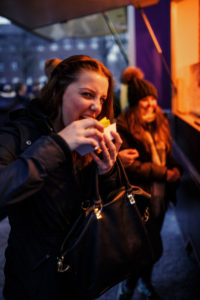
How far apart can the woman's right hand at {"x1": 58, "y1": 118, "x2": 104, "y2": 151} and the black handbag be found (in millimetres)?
264

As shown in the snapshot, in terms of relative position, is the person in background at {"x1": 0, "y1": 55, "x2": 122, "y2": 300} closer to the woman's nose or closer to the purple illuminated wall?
the woman's nose

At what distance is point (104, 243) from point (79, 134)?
1.63 feet

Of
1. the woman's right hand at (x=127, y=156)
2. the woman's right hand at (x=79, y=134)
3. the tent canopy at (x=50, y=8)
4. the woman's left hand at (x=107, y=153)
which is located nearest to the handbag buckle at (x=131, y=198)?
the woman's left hand at (x=107, y=153)

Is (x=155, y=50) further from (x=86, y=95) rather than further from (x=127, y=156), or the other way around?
(x=86, y=95)

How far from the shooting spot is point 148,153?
223 cm

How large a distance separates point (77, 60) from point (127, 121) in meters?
1.10

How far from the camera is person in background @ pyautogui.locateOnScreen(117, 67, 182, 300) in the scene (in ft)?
7.08

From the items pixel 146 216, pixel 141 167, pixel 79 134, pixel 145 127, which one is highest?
pixel 79 134

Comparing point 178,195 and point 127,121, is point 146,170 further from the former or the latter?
point 178,195

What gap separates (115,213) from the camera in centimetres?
111

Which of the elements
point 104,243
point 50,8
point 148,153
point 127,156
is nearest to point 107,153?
point 104,243

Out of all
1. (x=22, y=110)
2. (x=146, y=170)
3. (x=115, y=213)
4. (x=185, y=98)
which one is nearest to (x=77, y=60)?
(x=22, y=110)

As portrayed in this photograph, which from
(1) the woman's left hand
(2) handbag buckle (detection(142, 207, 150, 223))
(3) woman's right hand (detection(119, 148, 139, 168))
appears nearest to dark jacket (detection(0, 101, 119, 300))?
(1) the woman's left hand

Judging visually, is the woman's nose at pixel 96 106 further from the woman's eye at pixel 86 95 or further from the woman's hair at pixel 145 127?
the woman's hair at pixel 145 127
